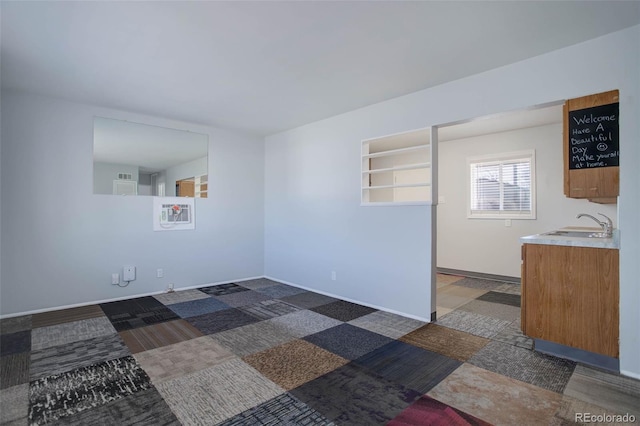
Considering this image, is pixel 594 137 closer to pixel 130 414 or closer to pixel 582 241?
pixel 582 241

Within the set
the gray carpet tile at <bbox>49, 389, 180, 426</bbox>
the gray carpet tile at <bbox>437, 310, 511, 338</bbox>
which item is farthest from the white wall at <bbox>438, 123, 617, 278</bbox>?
the gray carpet tile at <bbox>49, 389, 180, 426</bbox>

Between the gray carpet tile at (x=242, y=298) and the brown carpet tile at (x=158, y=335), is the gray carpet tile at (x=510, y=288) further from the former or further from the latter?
the brown carpet tile at (x=158, y=335)

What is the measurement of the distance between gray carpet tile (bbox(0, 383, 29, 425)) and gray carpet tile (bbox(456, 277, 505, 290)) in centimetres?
542

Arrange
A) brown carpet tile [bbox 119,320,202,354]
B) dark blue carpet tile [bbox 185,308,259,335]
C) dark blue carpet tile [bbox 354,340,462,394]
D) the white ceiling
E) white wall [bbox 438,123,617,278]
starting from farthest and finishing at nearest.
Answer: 1. white wall [bbox 438,123,617,278]
2. dark blue carpet tile [bbox 185,308,259,335]
3. brown carpet tile [bbox 119,320,202,354]
4. dark blue carpet tile [bbox 354,340,462,394]
5. the white ceiling

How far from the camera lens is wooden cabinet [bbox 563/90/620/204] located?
2.46 metres

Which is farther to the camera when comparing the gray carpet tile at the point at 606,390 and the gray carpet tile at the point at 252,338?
the gray carpet tile at the point at 252,338

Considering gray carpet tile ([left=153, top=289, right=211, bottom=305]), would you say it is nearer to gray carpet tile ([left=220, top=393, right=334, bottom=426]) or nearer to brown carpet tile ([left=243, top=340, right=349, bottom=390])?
brown carpet tile ([left=243, top=340, right=349, bottom=390])

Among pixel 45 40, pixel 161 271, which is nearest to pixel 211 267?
pixel 161 271

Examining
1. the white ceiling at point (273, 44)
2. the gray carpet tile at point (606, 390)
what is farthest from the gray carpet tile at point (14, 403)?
the gray carpet tile at point (606, 390)

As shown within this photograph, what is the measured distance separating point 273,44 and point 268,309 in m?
2.96

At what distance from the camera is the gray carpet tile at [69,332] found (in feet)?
9.68

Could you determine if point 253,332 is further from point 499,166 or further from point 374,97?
point 499,166

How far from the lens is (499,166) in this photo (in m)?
5.70

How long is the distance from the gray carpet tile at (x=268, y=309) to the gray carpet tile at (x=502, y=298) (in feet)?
8.91
